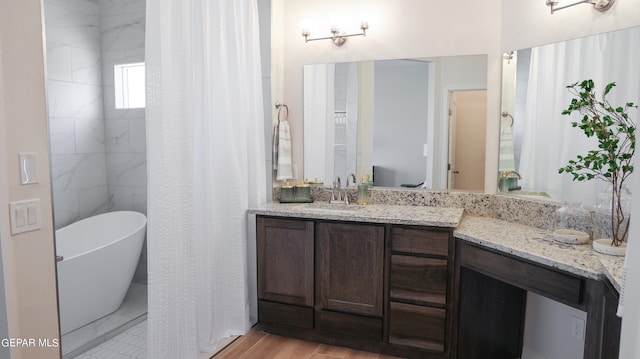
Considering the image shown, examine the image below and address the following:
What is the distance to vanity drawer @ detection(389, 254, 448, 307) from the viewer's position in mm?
2414

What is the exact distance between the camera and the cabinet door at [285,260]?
2.71 metres

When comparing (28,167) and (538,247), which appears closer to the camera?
(28,167)

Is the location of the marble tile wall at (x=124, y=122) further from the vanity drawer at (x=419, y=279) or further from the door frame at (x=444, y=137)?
the door frame at (x=444, y=137)

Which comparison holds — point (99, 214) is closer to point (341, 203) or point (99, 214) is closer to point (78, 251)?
point (78, 251)

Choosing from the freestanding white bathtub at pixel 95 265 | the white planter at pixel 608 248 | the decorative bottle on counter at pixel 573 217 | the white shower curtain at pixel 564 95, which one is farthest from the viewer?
the freestanding white bathtub at pixel 95 265

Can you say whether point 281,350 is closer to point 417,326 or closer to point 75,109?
point 417,326

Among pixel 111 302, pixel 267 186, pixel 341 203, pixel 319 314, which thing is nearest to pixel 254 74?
pixel 267 186

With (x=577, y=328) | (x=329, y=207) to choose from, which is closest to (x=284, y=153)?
(x=329, y=207)

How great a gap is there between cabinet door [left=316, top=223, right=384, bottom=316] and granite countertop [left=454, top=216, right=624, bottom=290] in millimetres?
536

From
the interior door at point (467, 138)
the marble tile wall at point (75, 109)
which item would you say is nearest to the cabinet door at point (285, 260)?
the interior door at point (467, 138)

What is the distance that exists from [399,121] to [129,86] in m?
2.50

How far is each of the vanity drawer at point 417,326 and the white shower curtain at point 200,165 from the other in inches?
40.8

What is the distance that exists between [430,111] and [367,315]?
149cm

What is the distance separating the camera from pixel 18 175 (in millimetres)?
1399
